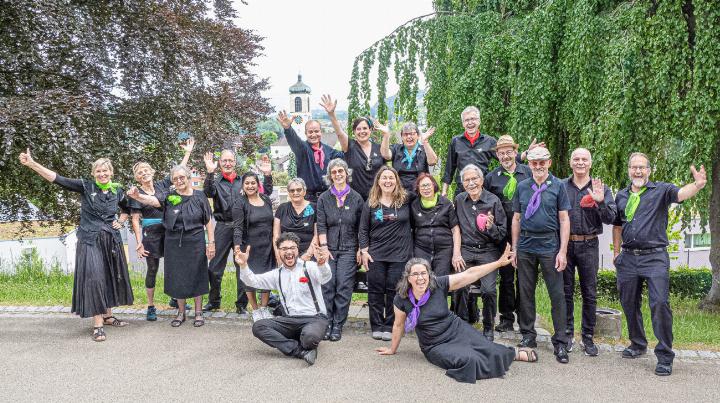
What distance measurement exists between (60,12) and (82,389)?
6.61 metres

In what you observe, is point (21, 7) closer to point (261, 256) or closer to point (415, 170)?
point (261, 256)

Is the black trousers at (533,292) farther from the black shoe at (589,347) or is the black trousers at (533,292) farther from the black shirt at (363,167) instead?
the black shirt at (363,167)

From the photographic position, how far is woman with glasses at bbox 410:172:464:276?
5.98 m

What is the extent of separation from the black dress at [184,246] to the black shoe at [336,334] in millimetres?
1655

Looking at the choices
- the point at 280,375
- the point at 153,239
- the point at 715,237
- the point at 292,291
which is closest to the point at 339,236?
the point at 292,291

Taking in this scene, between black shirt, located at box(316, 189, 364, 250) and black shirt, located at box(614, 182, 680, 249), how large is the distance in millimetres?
2629

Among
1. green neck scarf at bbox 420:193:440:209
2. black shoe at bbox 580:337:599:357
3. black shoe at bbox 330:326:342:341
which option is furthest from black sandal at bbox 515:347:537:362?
black shoe at bbox 330:326:342:341

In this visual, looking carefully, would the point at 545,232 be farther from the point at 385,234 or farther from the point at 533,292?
the point at 385,234

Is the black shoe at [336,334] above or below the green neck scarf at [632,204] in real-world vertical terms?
below

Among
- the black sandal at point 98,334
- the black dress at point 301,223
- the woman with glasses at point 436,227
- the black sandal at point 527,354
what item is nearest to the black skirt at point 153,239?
the black sandal at point 98,334

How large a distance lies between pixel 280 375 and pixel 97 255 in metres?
2.65

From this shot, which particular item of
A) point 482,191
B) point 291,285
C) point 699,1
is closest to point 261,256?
point 291,285

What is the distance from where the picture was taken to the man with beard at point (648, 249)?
5.20m

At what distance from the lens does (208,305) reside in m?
7.41
